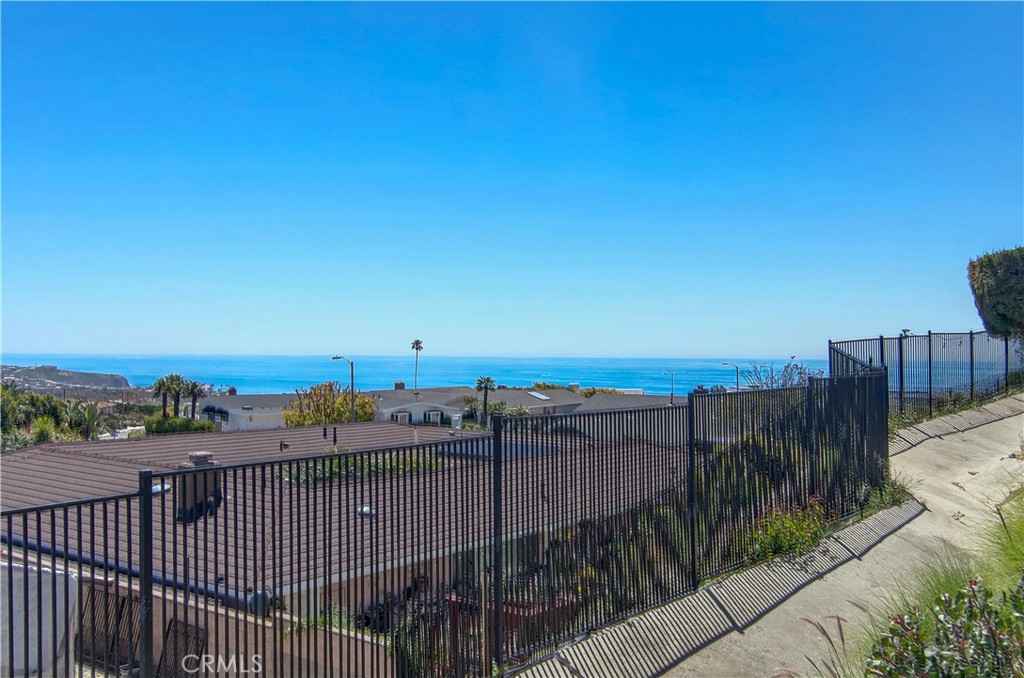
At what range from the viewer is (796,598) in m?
7.51

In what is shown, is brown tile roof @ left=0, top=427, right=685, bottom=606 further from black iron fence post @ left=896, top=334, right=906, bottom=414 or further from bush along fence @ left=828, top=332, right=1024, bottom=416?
black iron fence post @ left=896, top=334, right=906, bottom=414

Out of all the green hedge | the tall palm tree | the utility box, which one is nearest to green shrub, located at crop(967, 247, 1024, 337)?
the utility box

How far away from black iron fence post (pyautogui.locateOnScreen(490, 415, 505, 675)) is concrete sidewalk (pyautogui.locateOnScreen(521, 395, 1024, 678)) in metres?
0.31

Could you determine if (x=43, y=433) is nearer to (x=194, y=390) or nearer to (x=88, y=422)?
(x=88, y=422)

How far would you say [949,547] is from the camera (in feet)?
29.3

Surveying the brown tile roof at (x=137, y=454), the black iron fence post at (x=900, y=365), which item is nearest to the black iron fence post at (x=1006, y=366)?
the black iron fence post at (x=900, y=365)

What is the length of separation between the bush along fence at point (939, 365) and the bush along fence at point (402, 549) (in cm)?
716

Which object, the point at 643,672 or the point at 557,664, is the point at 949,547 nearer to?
the point at 643,672

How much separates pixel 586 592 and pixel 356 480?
2.72 meters

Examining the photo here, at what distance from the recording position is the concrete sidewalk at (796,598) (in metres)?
6.04

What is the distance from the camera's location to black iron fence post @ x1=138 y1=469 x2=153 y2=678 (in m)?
3.80

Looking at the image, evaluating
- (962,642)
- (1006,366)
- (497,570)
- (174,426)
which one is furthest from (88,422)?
(962,642)

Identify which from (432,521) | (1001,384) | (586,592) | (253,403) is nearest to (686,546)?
(586,592)

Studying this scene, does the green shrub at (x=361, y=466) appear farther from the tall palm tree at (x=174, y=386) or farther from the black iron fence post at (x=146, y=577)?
the tall palm tree at (x=174, y=386)
